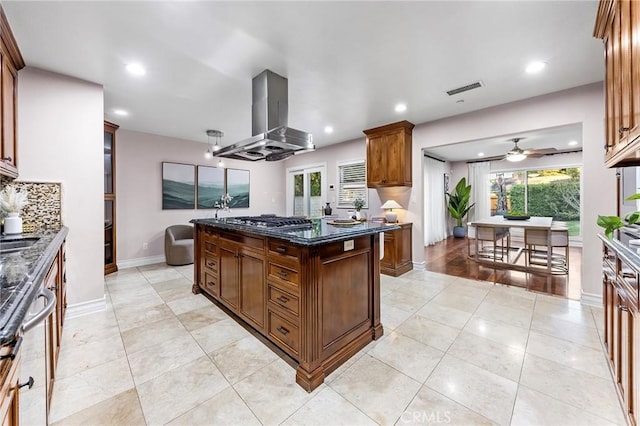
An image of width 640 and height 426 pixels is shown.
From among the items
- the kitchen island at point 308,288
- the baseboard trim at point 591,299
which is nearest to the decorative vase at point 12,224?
the kitchen island at point 308,288

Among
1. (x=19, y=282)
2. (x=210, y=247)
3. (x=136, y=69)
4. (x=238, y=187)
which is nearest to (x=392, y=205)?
(x=210, y=247)

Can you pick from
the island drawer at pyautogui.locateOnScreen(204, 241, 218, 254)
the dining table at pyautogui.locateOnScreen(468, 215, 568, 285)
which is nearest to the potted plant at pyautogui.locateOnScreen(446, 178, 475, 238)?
the dining table at pyautogui.locateOnScreen(468, 215, 568, 285)

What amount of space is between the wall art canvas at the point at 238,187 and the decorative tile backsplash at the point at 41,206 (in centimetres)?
354

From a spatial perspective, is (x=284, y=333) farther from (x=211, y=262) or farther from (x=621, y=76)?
(x=621, y=76)

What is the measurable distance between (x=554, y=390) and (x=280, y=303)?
6.31 feet

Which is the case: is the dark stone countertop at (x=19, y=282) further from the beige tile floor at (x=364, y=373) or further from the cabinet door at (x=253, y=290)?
the cabinet door at (x=253, y=290)

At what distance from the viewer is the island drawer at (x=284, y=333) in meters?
1.87

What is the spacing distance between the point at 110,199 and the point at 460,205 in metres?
8.32

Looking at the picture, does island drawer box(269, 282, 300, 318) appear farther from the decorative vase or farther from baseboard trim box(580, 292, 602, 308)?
baseboard trim box(580, 292, 602, 308)

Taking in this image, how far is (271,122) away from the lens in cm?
264

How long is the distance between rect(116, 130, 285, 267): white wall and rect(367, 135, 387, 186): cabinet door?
11.9ft

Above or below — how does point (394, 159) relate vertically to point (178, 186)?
above

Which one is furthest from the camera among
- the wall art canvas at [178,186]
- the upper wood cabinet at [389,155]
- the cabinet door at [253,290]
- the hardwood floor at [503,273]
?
the wall art canvas at [178,186]

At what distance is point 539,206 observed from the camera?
7047 millimetres
